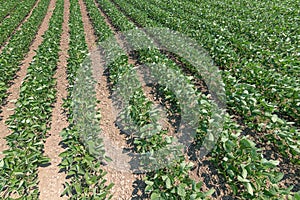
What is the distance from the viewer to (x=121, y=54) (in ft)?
23.5

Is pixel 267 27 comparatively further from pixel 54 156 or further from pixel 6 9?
pixel 6 9

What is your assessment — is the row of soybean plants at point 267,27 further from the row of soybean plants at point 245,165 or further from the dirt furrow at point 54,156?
the dirt furrow at point 54,156

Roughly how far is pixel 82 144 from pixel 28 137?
1.10 meters

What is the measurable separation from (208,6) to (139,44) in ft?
28.9

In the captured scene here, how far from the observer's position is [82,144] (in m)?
3.93

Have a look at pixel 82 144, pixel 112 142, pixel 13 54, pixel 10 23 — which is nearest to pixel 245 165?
pixel 112 142

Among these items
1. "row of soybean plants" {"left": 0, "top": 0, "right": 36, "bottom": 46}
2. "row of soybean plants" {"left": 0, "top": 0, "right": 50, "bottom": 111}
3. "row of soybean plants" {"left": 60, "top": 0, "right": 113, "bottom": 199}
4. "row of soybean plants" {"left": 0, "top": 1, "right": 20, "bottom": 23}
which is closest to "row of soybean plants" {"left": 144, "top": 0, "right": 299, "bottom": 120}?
"row of soybean plants" {"left": 60, "top": 0, "right": 113, "bottom": 199}

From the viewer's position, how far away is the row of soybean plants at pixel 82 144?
3.21m

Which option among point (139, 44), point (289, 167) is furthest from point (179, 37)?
point (289, 167)

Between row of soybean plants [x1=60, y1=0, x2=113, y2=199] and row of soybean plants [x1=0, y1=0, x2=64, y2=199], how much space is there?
0.53 metres

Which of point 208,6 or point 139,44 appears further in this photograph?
point 208,6

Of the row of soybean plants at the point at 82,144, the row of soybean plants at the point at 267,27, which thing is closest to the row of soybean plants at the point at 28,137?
the row of soybean plants at the point at 82,144

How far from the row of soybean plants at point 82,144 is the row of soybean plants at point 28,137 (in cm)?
53

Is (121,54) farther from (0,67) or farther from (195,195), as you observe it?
(195,195)
